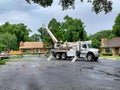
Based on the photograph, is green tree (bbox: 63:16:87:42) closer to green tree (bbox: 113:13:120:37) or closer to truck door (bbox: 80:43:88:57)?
green tree (bbox: 113:13:120:37)

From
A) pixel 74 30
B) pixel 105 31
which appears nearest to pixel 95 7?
pixel 74 30

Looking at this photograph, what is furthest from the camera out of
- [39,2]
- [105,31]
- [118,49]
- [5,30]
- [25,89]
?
[105,31]

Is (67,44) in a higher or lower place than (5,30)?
lower

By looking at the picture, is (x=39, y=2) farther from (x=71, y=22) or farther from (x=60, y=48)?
(x=71, y=22)

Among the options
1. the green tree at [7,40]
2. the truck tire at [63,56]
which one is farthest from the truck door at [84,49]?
the green tree at [7,40]

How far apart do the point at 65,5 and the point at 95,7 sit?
4.56ft

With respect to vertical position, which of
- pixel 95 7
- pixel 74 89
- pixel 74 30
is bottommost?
pixel 74 89

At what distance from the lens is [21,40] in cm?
14550

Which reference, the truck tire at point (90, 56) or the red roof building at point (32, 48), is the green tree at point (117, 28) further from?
the truck tire at point (90, 56)

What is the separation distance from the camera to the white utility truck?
5066cm

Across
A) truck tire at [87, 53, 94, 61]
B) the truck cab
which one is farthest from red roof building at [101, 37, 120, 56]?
truck tire at [87, 53, 94, 61]

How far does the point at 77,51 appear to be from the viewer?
52.1 meters

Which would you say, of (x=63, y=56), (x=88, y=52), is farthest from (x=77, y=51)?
(x=63, y=56)

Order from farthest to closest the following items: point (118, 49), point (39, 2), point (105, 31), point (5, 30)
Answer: point (105, 31) < point (5, 30) < point (118, 49) < point (39, 2)
